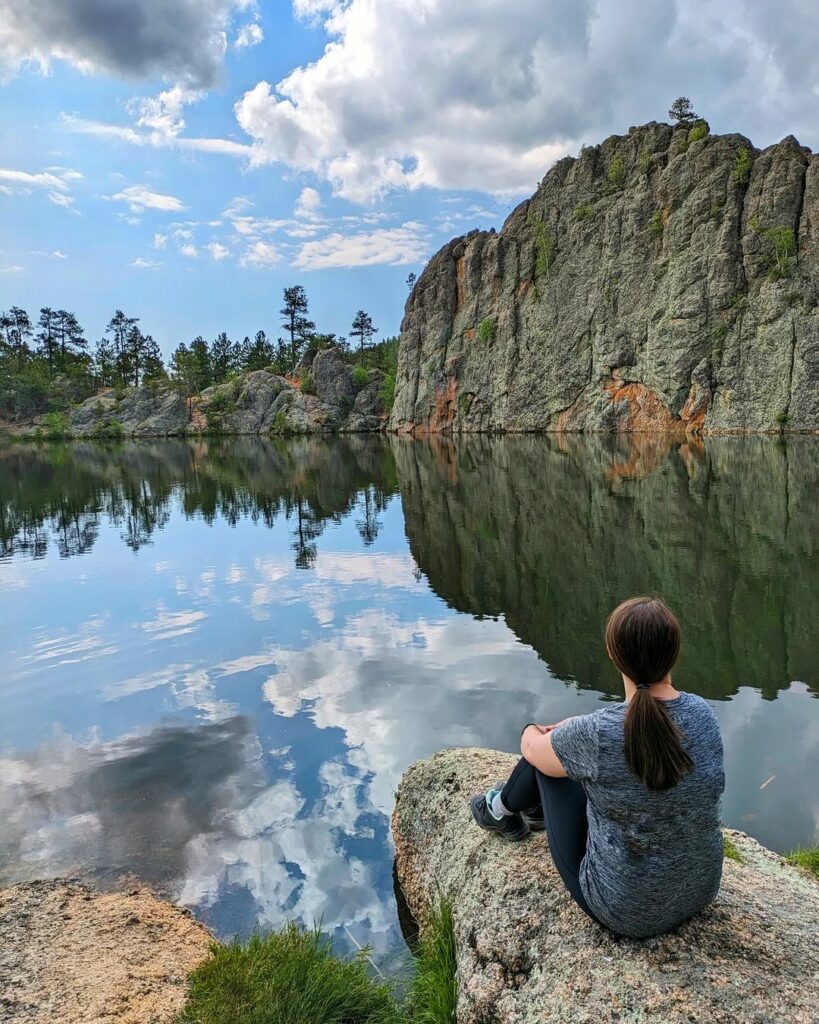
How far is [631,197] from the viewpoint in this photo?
260 feet

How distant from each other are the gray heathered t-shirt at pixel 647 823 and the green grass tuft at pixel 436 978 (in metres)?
1.29

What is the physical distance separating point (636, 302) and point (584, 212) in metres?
16.8

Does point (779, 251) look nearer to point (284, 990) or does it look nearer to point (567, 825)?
point (567, 825)

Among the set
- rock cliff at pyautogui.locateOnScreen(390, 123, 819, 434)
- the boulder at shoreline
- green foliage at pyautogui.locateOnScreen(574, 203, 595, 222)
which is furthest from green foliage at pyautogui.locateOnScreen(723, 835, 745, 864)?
green foliage at pyautogui.locateOnScreen(574, 203, 595, 222)

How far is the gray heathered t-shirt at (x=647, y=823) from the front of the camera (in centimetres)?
315

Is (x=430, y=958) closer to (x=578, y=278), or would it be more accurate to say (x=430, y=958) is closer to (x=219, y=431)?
(x=578, y=278)

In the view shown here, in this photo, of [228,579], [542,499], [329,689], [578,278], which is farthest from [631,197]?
[329,689]

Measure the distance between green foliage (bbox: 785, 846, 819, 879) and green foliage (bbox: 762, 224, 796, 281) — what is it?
69338 millimetres

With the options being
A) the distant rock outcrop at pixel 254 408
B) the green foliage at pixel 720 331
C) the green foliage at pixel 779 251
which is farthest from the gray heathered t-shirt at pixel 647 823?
the distant rock outcrop at pixel 254 408

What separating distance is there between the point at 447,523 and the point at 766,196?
6176 cm

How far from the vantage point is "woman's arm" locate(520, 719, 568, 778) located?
142 inches

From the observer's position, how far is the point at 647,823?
10.4 ft

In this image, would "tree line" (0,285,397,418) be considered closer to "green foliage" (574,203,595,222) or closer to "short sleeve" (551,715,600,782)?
"green foliage" (574,203,595,222)

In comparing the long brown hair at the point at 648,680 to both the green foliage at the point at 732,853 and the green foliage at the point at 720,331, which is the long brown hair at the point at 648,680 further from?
the green foliage at the point at 720,331
